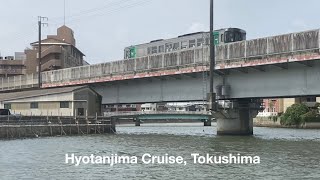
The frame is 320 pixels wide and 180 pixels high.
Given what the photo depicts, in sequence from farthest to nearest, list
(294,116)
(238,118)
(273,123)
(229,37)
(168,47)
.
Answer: (273,123) → (294,116) → (168,47) → (238,118) → (229,37)

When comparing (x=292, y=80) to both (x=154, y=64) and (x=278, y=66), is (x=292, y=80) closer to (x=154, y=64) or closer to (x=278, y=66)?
(x=278, y=66)

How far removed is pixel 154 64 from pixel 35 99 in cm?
2322

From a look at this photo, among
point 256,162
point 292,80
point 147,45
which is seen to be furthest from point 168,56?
point 256,162

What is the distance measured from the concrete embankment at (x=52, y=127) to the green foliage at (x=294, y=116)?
63.8 m

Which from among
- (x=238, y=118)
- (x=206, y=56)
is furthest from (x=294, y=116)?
(x=206, y=56)

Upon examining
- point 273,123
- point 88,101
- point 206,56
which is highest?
point 206,56

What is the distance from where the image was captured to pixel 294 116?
121812mm

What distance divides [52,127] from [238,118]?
920 inches

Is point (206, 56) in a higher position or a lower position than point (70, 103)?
higher

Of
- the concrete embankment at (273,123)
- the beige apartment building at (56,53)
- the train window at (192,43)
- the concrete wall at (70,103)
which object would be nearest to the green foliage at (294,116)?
the concrete embankment at (273,123)

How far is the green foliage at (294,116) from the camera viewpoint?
120m

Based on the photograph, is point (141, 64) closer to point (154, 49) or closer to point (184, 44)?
point (154, 49)

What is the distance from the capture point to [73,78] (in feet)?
267

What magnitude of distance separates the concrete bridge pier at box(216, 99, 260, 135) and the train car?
26.5 feet
